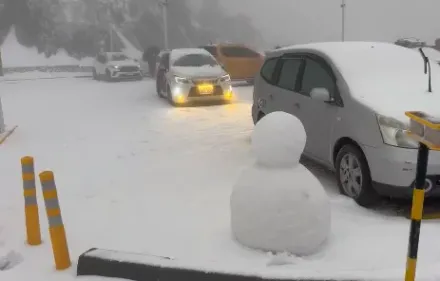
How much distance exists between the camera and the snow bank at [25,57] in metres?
36.0

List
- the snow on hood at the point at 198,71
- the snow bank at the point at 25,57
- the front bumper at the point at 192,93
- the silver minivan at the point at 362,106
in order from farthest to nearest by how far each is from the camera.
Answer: the snow bank at the point at 25,57 → the snow on hood at the point at 198,71 → the front bumper at the point at 192,93 → the silver minivan at the point at 362,106

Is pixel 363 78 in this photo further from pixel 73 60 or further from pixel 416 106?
pixel 73 60

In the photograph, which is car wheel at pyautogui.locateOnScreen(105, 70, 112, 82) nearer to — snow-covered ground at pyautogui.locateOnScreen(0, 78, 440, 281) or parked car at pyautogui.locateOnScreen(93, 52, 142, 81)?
parked car at pyautogui.locateOnScreen(93, 52, 142, 81)

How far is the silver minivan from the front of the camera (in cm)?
449

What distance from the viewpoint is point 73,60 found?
38656mm

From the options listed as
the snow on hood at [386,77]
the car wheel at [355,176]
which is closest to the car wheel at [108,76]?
the snow on hood at [386,77]

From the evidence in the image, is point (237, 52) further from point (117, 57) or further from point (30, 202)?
point (30, 202)

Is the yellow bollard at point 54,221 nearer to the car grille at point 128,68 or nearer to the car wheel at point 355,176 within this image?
the car wheel at point 355,176

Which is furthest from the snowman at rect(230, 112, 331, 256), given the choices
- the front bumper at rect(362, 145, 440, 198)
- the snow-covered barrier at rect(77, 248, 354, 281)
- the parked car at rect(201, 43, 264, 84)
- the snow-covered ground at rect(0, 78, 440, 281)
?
the parked car at rect(201, 43, 264, 84)

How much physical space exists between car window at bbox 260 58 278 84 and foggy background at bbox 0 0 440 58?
1340 inches

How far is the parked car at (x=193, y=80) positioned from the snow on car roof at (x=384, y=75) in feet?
22.2

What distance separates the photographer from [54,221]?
3711 mm

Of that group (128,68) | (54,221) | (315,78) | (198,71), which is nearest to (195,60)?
(198,71)

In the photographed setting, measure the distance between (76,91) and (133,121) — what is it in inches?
354
